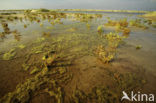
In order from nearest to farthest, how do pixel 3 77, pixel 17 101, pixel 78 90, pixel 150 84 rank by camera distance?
1. pixel 17 101
2. pixel 78 90
3. pixel 150 84
4. pixel 3 77

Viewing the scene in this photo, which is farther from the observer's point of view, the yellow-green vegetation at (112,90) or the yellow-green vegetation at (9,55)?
the yellow-green vegetation at (9,55)

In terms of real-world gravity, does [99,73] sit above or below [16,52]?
below

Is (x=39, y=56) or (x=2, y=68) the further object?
(x=39, y=56)

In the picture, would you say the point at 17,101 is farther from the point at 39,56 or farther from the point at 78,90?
the point at 39,56

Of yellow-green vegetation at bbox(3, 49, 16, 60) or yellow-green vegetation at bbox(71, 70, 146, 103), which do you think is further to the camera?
yellow-green vegetation at bbox(3, 49, 16, 60)

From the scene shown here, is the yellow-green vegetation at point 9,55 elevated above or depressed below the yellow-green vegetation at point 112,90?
above

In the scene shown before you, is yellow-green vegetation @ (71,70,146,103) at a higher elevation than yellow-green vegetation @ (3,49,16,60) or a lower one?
lower

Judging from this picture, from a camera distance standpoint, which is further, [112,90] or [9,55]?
[9,55]

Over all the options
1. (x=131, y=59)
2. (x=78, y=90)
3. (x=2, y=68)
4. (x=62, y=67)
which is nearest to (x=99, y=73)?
(x=78, y=90)

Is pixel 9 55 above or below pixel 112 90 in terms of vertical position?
above

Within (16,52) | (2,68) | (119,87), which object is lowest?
(119,87)

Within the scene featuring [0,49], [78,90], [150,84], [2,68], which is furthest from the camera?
[0,49]

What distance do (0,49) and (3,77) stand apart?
3.65 meters

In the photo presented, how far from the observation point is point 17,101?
264cm
